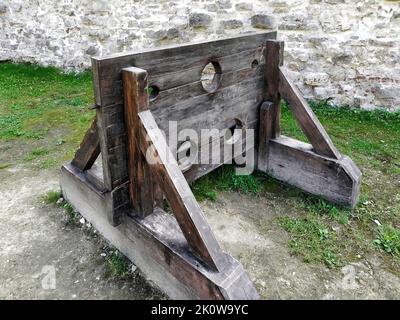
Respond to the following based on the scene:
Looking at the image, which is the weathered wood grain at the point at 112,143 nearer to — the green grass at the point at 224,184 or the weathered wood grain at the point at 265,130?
the green grass at the point at 224,184

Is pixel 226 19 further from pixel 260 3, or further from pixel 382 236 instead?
pixel 382 236

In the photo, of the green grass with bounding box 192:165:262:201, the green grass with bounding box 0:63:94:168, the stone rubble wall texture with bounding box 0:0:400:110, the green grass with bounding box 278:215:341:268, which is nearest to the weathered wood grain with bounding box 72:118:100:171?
the green grass with bounding box 192:165:262:201

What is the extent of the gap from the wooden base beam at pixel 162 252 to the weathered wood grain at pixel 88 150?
74 millimetres

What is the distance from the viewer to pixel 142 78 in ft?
6.64

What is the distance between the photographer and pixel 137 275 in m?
2.40

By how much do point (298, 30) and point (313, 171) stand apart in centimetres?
247

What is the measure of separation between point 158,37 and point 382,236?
4.23m

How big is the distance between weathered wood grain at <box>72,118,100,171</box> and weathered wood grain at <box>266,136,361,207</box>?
1542 millimetres

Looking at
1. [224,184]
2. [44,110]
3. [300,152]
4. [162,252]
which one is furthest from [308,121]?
[44,110]

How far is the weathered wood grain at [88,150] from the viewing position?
2508mm

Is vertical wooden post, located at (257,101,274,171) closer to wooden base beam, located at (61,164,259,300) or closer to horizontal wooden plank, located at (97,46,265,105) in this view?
horizontal wooden plank, located at (97,46,265,105)

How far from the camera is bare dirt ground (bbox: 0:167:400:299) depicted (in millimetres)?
2291

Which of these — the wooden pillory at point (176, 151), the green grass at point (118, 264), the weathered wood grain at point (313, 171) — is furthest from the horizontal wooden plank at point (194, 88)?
the green grass at point (118, 264)
